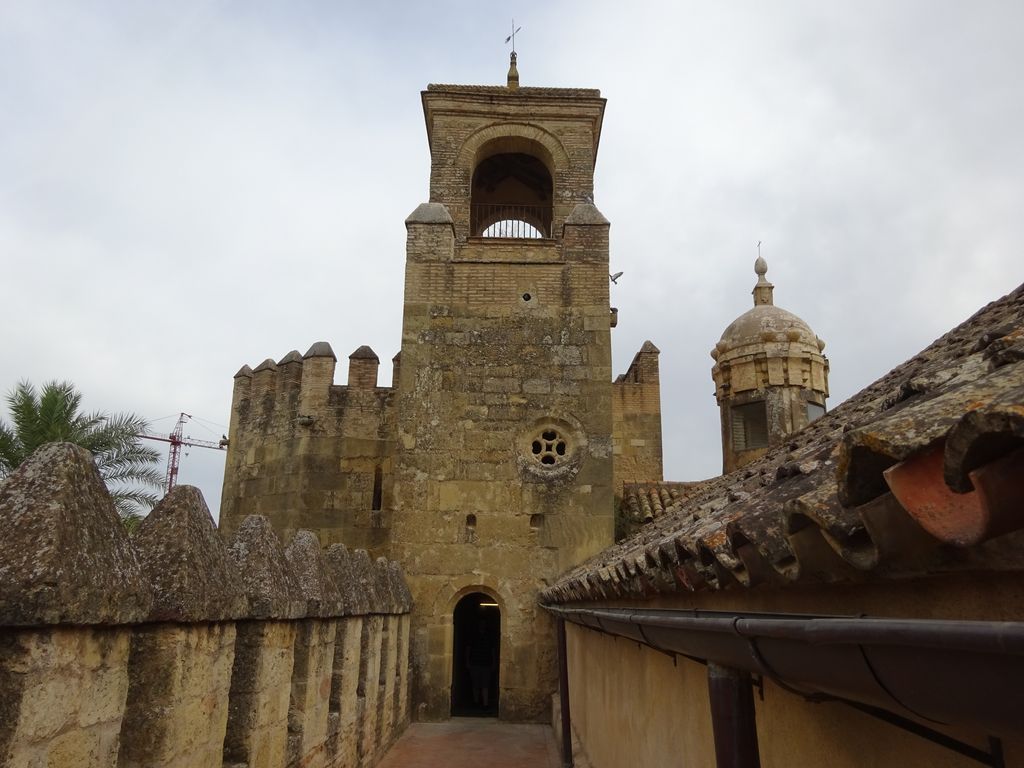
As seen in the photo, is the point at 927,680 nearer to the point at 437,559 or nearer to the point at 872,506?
the point at 872,506

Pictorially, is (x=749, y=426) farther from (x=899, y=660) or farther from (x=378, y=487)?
(x=899, y=660)

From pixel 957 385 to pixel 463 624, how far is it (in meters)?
15.1

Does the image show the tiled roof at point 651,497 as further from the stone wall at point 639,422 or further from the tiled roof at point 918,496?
the tiled roof at point 918,496

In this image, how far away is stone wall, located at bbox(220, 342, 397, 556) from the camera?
47.1 feet

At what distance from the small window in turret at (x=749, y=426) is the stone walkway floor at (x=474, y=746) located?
273 inches

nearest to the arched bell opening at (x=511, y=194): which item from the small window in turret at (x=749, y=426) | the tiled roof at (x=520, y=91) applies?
the tiled roof at (x=520, y=91)

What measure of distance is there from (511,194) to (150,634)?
14.1m

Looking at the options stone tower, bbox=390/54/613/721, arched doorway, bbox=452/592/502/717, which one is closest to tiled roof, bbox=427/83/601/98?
stone tower, bbox=390/54/613/721

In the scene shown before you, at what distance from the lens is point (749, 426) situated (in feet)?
50.4

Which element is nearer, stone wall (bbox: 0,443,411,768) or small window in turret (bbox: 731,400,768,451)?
stone wall (bbox: 0,443,411,768)

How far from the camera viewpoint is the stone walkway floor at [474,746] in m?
8.84

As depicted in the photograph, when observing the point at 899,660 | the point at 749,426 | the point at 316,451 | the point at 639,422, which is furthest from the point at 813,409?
the point at 899,660

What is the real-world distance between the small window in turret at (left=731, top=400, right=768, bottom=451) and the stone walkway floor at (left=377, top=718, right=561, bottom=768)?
6.93m

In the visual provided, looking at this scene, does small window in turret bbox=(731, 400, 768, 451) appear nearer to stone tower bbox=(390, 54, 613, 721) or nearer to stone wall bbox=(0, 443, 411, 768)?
stone tower bbox=(390, 54, 613, 721)
